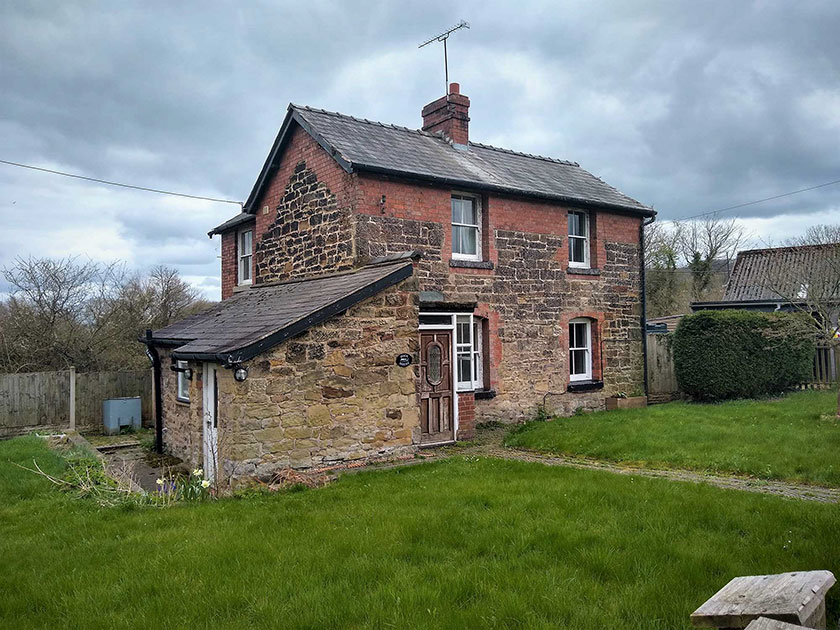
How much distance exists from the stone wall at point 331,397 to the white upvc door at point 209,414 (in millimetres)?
1083

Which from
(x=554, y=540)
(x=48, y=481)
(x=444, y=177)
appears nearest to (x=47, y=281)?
(x=48, y=481)

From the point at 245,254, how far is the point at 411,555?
544 inches

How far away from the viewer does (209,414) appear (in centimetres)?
1077

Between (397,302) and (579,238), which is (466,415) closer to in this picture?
(397,302)

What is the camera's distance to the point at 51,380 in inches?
653

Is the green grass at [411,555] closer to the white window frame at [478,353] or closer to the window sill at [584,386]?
the white window frame at [478,353]

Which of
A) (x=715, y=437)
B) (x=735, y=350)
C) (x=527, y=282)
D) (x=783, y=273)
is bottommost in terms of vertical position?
(x=715, y=437)

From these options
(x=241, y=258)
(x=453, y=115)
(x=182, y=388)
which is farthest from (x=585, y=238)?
(x=182, y=388)

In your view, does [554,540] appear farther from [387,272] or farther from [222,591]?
[387,272]

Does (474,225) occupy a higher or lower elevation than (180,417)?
higher

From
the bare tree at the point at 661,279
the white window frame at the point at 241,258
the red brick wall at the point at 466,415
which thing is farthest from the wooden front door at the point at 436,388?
the bare tree at the point at 661,279

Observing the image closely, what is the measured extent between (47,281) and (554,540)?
18930mm

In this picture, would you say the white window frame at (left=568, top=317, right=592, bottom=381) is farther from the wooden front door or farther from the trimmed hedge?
the wooden front door

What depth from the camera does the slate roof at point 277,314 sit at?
31.1 ft
